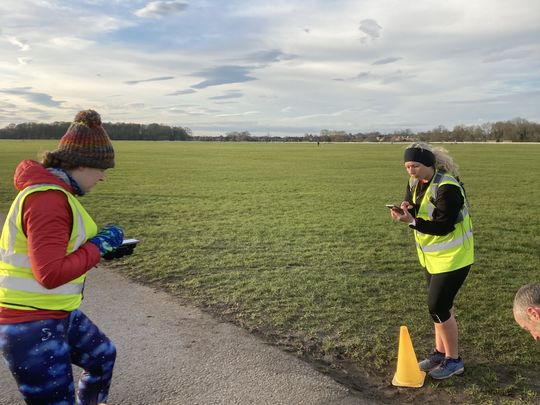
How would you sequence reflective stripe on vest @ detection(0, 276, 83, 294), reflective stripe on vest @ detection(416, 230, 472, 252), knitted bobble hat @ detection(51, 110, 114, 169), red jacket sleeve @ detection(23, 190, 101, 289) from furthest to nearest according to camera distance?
reflective stripe on vest @ detection(416, 230, 472, 252) → knitted bobble hat @ detection(51, 110, 114, 169) → reflective stripe on vest @ detection(0, 276, 83, 294) → red jacket sleeve @ detection(23, 190, 101, 289)

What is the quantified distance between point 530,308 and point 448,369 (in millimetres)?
2115

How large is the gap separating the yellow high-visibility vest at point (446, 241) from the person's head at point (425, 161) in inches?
2.8

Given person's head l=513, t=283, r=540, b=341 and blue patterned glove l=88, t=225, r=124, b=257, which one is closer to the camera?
person's head l=513, t=283, r=540, b=341

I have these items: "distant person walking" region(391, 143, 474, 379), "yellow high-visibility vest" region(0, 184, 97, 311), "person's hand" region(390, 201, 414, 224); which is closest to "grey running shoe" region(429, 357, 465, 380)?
"distant person walking" region(391, 143, 474, 379)

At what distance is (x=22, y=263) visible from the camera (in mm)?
2521

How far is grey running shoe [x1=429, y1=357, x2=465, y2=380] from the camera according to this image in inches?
171

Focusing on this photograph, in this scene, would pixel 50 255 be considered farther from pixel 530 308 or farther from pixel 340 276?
pixel 340 276

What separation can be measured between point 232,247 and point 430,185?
5.82 m

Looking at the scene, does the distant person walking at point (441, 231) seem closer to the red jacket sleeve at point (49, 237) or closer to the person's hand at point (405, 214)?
the person's hand at point (405, 214)

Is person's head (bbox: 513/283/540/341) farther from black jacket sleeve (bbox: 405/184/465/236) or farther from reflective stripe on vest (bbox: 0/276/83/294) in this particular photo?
reflective stripe on vest (bbox: 0/276/83/294)

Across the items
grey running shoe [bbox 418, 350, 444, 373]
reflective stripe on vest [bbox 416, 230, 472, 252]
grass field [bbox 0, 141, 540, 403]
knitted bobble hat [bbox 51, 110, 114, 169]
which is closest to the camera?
knitted bobble hat [bbox 51, 110, 114, 169]

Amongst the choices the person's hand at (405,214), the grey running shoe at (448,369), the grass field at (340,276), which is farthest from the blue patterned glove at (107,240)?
the grey running shoe at (448,369)

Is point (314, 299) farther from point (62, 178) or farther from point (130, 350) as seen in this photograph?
point (62, 178)

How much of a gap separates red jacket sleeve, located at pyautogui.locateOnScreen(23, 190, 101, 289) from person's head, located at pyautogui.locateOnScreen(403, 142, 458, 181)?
2919 millimetres
